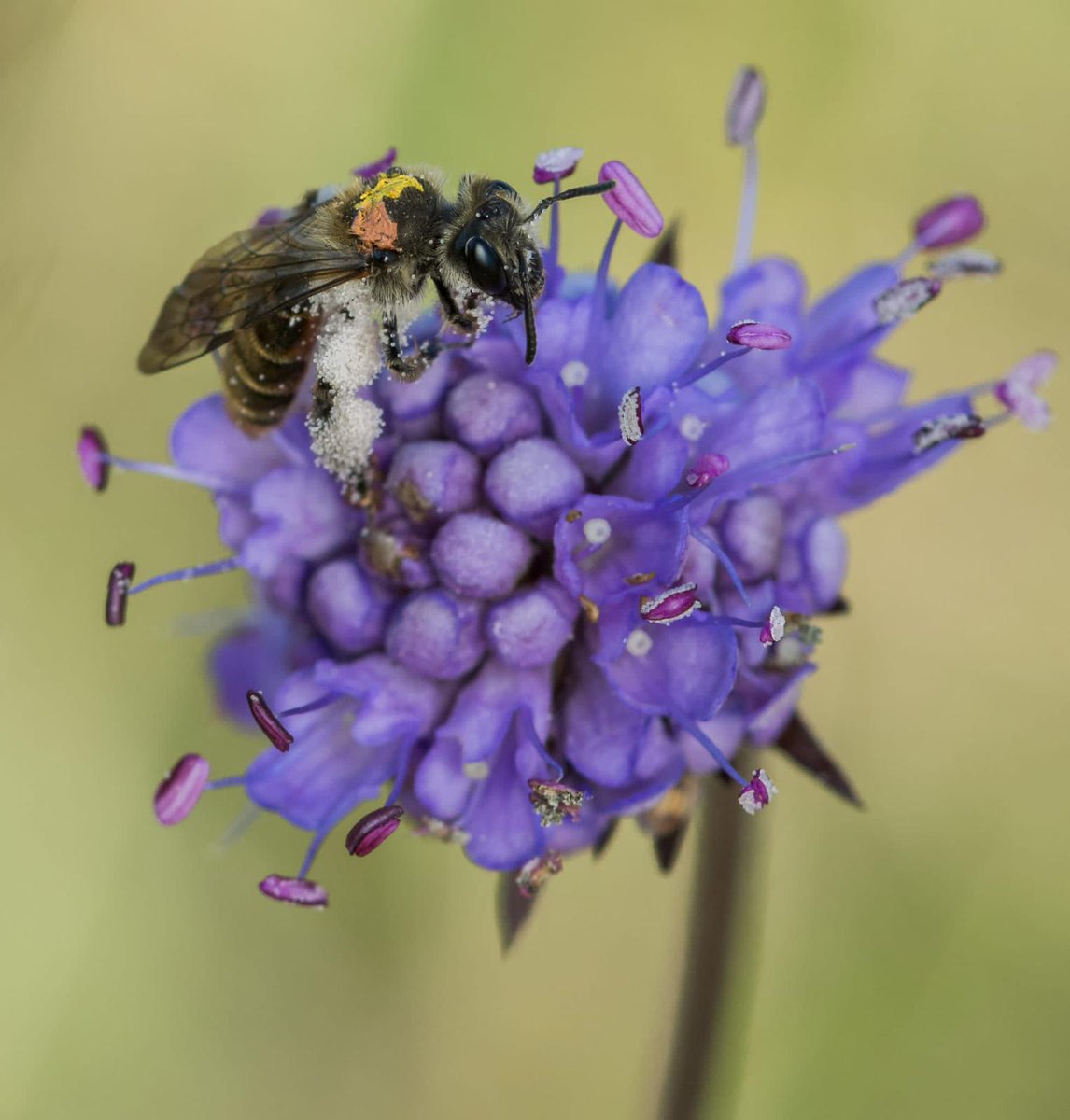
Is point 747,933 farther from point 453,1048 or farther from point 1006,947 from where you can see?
point 453,1048

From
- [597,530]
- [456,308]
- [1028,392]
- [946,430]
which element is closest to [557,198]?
[456,308]

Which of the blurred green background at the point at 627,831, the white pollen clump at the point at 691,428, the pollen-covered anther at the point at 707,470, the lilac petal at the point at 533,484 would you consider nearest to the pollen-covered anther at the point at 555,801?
the lilac petal at the point at 533,484

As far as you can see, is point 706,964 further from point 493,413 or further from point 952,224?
point 952,224

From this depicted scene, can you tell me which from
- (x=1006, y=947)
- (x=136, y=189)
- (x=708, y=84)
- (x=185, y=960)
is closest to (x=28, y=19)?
(x=136, y=189)

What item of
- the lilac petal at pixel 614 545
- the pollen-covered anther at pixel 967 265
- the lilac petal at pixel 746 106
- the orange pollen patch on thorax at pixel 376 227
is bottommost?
the lilac petal at pixel 614 545

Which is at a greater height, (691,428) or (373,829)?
(691,428)

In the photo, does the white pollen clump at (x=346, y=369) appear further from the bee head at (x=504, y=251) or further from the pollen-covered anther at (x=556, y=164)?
the pollen-covered anther at (x=556, y=164)
